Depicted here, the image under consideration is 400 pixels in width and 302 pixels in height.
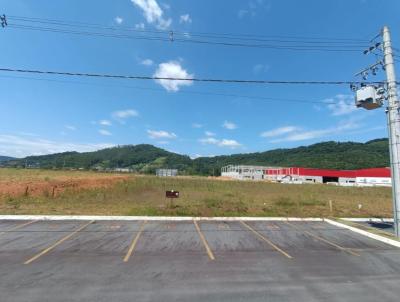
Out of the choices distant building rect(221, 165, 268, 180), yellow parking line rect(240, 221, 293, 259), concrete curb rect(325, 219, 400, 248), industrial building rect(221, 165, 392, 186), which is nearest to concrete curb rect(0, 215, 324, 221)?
yellow parking line rect(240, 221, 293, 259)

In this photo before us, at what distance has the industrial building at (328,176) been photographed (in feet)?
300

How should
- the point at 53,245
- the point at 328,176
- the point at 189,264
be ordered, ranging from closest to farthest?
the point at 189,264, the point at 53,245, the point at 328,176

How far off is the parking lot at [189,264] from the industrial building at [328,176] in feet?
272

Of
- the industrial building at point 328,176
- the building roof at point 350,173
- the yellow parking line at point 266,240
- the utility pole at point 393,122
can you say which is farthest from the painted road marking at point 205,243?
the building roof at point 350,173

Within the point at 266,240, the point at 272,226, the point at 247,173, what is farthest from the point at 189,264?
the point at 247,173

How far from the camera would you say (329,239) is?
14.1m

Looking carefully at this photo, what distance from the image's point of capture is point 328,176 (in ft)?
344

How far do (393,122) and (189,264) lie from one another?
11920 millimetres

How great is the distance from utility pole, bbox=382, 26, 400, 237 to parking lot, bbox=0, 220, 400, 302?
7.44ft

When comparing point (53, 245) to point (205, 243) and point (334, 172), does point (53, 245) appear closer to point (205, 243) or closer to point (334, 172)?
point (205, 243)

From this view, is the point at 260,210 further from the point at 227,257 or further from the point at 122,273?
the point at 122,273

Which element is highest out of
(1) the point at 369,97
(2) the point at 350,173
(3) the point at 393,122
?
(1) the point at 369,97

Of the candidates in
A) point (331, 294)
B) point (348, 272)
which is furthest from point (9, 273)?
point (348, 272)

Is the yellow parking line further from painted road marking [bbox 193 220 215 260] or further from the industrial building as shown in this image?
the industrial building
